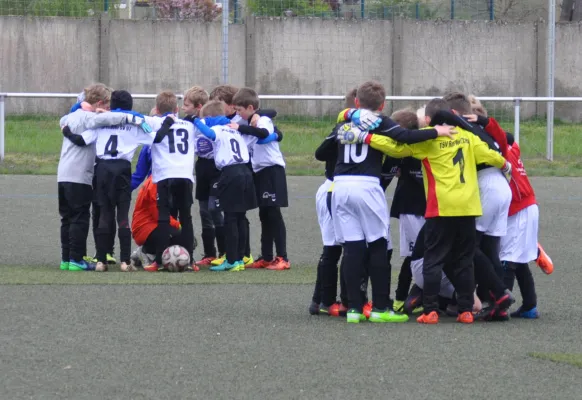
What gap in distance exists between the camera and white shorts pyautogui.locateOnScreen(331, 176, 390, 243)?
7.69 m

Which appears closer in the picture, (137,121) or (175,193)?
(137,121)

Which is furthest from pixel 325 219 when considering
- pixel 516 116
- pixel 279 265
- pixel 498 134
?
pixel 516 116

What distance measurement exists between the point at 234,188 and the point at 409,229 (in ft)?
7.40

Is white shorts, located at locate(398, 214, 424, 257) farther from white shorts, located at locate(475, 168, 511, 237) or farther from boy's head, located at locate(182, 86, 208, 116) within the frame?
boy's head, located at locate(182, 86, 208, 116)

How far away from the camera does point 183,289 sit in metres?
9.18

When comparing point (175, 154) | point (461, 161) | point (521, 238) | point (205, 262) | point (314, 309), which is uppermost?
point (461, 161)

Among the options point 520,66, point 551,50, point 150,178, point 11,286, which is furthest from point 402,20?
point 11,286

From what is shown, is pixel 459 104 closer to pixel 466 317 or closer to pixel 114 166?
pixel 466 317

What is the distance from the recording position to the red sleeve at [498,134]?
7.96m

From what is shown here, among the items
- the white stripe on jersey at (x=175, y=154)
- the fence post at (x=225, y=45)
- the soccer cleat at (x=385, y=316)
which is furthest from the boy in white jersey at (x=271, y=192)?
the fence post at (x=225, y=45)

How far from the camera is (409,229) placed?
8250 mm

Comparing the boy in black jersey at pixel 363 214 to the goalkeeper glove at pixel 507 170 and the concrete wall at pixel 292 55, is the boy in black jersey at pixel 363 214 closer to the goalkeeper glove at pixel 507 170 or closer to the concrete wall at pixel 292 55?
the goalkeeper glove at pixel 507 170

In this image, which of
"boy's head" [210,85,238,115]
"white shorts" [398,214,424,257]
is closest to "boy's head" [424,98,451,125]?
"white shorts" [398,214,424,257]

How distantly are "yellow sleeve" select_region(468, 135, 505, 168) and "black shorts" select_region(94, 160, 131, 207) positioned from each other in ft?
11.8
